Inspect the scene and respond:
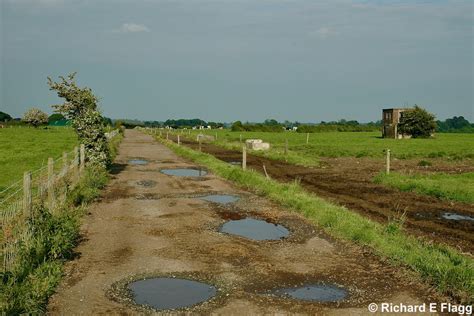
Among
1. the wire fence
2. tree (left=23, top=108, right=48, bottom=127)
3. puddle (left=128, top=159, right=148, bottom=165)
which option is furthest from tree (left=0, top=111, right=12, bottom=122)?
the wire fence

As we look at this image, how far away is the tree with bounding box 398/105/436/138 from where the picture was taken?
80.9 m

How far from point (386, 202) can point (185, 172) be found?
11.6 meters

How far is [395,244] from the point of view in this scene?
10.3 meters

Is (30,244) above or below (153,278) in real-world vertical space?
above

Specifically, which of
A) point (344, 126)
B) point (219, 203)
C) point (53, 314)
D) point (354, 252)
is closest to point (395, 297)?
point (354, 252)

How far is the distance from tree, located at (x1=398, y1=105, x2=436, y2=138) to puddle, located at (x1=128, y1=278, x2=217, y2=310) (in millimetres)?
79614

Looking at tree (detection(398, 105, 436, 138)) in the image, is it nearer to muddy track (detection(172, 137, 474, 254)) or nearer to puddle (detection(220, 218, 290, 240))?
muddy track (detection(172, 137, 474, 254))

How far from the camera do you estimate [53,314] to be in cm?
662

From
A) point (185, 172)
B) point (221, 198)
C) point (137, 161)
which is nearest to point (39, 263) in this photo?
point (221, 198)

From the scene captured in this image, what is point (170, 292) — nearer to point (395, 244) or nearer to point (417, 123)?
point (395, 244)

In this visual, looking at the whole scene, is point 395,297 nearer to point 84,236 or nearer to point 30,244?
point 30,244

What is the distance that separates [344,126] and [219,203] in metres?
122

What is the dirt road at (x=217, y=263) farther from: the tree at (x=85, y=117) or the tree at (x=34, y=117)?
the tree at (x=34, y=117)

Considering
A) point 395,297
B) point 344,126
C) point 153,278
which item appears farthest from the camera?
point 344,126
